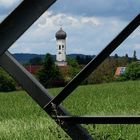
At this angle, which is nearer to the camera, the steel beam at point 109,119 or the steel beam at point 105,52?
the steel beam at point 105,52

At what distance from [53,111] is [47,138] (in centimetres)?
194

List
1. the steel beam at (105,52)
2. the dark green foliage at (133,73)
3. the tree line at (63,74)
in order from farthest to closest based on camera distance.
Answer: the dark green foliage at (133,73)
the tree line at (63,74)
the steel beam at (105,52)

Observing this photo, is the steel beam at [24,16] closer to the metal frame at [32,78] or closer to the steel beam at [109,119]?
the metal frame at [32,78]

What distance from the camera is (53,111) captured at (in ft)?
11.1

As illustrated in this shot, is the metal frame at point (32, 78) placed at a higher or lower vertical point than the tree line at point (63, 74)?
lower

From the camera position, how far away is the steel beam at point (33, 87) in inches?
134

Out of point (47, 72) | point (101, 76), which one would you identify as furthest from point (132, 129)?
point (47, 72)

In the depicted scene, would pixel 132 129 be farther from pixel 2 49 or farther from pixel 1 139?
pixel 2 49

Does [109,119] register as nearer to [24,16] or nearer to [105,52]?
[105,52]

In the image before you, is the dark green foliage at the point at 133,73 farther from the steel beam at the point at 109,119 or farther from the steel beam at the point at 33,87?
the steel beam at the point at 109,119

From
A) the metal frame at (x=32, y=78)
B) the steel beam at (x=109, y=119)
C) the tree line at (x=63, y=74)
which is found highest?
the tree line at (x=63, y=74)

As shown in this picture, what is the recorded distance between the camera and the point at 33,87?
3414 millimetres

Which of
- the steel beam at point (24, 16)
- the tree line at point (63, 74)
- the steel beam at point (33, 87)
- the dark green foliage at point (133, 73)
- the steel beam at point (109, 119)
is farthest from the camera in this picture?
the dark green foliage at point (133, 73)

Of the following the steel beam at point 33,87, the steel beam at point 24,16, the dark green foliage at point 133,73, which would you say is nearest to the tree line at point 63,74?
the dark green foliage at point 133,73
